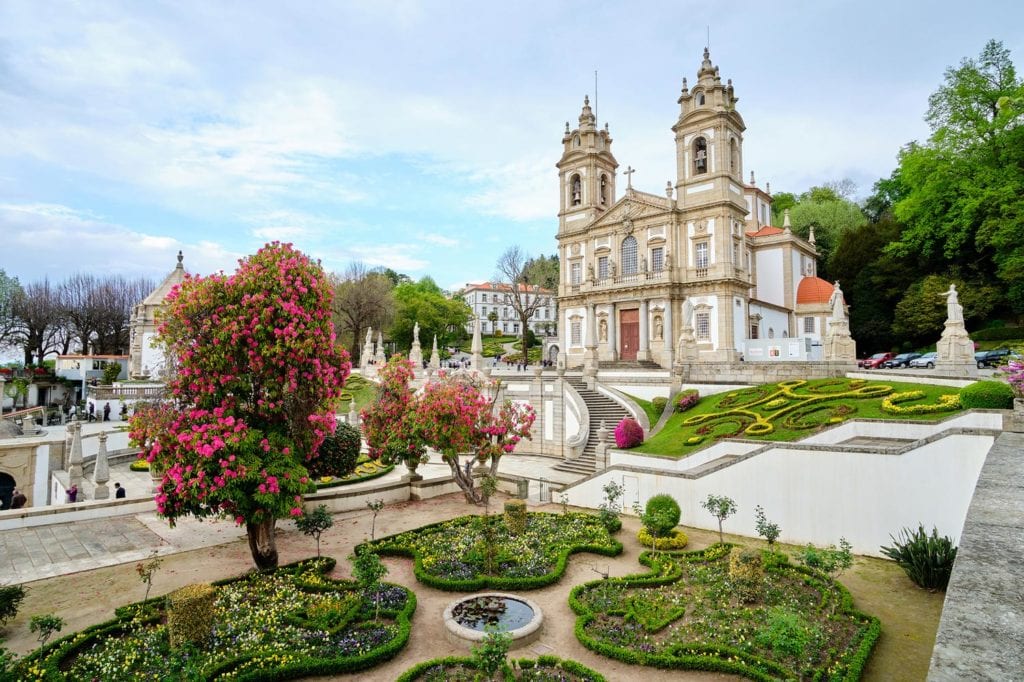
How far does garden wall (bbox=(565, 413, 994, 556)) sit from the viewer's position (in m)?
11.2

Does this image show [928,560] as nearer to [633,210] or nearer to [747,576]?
[747,576]

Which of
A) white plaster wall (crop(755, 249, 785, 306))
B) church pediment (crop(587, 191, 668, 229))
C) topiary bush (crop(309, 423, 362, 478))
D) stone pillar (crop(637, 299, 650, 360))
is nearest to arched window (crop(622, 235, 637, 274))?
church pediment (crop(587, 191, 668, 229))

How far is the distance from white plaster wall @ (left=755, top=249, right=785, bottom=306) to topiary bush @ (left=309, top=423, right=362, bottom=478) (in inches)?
1165

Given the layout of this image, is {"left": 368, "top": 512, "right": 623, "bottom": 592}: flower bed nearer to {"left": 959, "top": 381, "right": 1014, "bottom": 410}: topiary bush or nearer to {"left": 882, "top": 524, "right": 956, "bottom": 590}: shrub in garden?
{"left": 882, "top": 524, "right": 956, "bottom": 590}: shrub in garden

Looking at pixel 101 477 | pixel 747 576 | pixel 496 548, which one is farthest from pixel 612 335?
pixel 101 477

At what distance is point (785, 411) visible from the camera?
16953 millimetres

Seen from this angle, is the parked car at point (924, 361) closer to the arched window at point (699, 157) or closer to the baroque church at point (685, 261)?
the baroque church at point (685, 261)

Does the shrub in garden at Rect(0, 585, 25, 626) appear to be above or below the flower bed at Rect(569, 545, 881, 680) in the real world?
above

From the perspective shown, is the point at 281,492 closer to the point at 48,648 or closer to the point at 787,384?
the point at 48,648

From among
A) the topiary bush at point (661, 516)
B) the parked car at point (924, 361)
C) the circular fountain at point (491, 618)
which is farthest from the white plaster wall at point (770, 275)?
the circular fountain at point (491, 618)

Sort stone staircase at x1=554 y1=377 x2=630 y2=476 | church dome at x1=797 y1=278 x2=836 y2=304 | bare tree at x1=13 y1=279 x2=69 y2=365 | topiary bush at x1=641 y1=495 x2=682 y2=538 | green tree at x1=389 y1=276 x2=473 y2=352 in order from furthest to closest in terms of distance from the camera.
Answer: green tree at x1=389 y1=276 x2=473 y2=352, bare tree at x1=13 y1=279 x2=69 y2=365, church dome at x1=797 y1=278 x2=836 y2=304, stone staircase at x1=554 y1=377 x2=630 y2=476, topiary bush at x1=641 y1=495 x2=682 y2=538

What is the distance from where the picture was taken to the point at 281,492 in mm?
9898

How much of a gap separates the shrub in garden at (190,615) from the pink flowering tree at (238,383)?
71.2 inches

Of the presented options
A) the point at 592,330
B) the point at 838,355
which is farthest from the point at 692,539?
the point at 592,330
